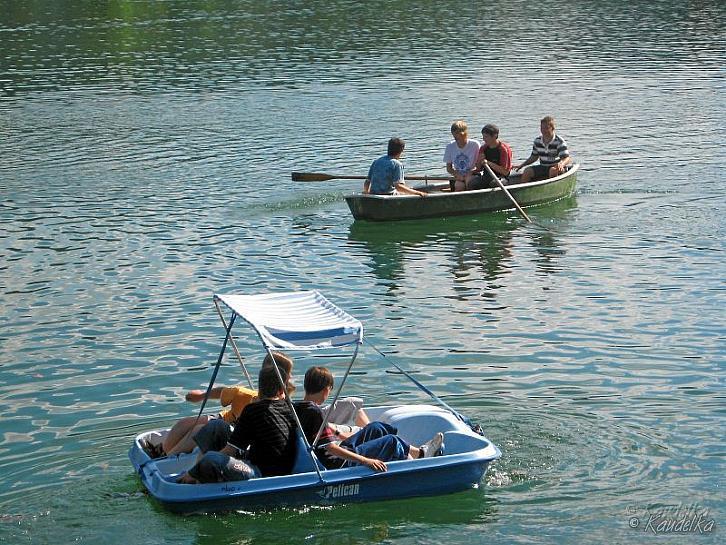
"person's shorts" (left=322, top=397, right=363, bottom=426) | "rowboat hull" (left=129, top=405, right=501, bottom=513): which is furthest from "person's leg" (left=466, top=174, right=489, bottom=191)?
"rowboat hull" (left=129, top=405, right=501, bottom=513)

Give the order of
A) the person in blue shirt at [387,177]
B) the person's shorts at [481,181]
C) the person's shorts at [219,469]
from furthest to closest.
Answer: the person's shorts at [481,181] → the person in blue shirt at [387,177] → the person's shorts at [219,469]

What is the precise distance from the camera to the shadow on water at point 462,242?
→ 1894 cm

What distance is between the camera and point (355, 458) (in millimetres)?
10289

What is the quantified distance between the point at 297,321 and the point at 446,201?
10920 millimetres

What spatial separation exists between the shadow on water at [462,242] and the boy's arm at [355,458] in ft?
25.0

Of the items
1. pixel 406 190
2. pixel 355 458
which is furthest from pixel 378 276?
pixel 355 458

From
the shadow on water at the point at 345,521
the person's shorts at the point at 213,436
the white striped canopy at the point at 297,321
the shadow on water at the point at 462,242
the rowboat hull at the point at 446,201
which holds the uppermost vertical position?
the white striped canopy at the point at 297,321

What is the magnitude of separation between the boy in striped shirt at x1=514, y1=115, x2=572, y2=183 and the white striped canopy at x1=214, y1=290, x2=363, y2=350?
39.4ft

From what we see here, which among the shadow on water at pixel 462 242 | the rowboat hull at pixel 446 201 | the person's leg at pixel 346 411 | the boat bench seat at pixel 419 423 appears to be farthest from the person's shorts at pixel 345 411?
the rowboat hull at pixel 446 201

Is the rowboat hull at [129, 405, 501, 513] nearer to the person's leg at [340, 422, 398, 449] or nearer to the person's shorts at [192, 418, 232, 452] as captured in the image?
the person's shorts at [192, 418, 232, 452]

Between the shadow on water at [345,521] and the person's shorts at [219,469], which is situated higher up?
the person's shorts at [219,469]

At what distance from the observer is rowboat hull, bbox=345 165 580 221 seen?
2117 centimetres

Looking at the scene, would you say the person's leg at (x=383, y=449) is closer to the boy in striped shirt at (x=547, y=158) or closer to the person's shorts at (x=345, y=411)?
the person's shorts at (x=345, y=411)

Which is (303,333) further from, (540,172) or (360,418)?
(540,172)
